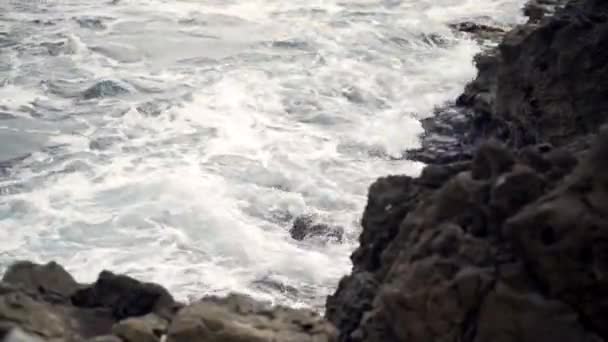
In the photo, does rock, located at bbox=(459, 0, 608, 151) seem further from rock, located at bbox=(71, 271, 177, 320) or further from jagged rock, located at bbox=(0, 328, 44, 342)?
jagged rock, located at bbox=(0, 328, 44, 342)

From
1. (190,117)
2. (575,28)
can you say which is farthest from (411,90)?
(575,28)

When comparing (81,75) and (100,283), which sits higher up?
(100,283)

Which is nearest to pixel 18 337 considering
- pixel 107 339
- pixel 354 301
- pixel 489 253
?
pixel 107 339

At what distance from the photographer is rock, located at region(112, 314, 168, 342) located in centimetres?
458

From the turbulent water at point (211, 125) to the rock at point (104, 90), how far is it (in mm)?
42

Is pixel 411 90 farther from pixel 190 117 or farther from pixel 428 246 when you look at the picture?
pixel 428 246

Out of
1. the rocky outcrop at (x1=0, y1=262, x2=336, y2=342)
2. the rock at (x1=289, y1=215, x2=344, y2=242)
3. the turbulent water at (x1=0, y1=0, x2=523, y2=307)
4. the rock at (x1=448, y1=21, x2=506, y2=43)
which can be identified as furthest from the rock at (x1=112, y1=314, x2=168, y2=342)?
the rock at (x1=448, y1=21, x2=506, y2=43)

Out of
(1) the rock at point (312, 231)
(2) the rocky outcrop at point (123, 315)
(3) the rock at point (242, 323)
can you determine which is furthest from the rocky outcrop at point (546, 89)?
(2) the rocky outcrop at point (123, 315)

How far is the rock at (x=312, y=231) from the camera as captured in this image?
891 centimetres

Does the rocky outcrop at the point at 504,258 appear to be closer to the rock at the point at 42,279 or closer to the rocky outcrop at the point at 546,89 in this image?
the rock at the point at 42,279

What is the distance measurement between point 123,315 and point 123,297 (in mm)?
120

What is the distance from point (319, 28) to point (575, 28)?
8.79 meters

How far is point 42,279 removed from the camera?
5.29 metres

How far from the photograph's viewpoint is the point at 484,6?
17969 millimetres
